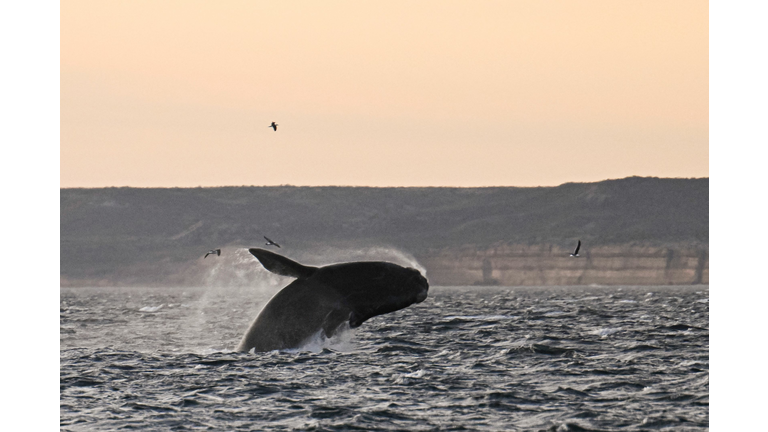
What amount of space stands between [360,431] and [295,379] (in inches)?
205

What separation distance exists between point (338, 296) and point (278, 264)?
2220 millimetres

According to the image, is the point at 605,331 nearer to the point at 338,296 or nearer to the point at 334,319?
the point at 334,319

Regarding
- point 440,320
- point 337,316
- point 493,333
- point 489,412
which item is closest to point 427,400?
point 489,412

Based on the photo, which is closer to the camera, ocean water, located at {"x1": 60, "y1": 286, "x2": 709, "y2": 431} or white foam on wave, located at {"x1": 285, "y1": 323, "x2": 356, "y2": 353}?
ocean water, located at {"x1": 60, "y1": 286, "x2": 709, "y2": 431}

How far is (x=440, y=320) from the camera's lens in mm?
48844

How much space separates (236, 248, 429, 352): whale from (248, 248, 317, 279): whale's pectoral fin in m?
0.03

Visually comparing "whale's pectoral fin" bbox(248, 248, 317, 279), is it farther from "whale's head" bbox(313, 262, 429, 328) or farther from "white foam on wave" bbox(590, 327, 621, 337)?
"white foam on wave" bbox(590, 327, 621, 337)

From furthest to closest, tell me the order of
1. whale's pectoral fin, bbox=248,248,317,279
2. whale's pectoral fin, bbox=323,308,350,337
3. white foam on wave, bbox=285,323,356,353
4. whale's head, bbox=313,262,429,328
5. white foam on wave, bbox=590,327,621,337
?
white foam on wave, bbox=590,327,621,337, white foam on wave, bbox=285,323,356,353, whale's pectoral fin, bbox=323,308,350,337, whale's head, bbox=313,262,429,328, whale's pectoral fin, bbox=248,248,317,279

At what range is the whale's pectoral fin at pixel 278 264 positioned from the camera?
21828 mm

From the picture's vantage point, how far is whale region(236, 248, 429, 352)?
77.4 ft

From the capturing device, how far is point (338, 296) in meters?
24.0

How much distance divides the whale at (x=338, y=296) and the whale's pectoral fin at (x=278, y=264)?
→ 3 cm

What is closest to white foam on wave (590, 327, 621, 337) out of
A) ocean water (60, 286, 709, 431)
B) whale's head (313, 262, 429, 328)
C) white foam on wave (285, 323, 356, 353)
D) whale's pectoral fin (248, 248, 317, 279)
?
ocean water (60, 286, 709, 431)
